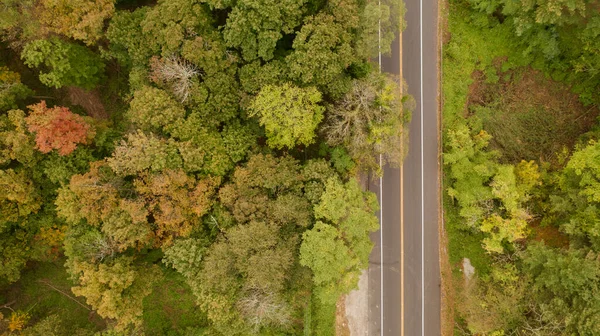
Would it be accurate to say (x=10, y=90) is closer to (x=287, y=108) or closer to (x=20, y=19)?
(x=20, y=19)

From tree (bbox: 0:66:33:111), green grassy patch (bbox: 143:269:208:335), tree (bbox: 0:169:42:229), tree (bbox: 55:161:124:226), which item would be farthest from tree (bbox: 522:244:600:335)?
tree (bbox: 0:66:33:111)

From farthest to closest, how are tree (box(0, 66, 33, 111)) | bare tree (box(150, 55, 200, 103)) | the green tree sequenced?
tree (box(0, 66, 33, 111))
the green tree
bare tree (box(150, 55, 200, 103))

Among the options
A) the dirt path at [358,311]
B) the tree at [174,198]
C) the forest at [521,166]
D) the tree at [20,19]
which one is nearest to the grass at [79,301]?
the tree at [174,198]

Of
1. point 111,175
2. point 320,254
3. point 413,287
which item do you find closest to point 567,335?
point 413,287

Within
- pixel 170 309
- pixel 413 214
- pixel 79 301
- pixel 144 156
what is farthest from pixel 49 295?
pixel 413 214

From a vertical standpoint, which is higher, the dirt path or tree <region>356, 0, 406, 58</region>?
tree <region>356, 0, 406, 58</region>

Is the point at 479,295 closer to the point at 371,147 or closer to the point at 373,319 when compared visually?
the point at 373,319

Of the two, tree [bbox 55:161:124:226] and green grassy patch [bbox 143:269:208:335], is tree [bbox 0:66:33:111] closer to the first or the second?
tree [bbox 55:161:124:226]
